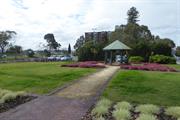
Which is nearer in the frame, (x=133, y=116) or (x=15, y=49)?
(x=133, y=116)

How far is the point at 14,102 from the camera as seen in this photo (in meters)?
10.5

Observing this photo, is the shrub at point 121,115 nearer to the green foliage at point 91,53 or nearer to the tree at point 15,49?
the green foliage at point 91,53

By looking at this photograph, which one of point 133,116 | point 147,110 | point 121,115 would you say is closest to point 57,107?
point 121,115

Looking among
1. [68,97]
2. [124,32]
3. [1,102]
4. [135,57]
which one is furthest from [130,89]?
[124,32]

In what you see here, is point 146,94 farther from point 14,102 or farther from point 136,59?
point 136,59

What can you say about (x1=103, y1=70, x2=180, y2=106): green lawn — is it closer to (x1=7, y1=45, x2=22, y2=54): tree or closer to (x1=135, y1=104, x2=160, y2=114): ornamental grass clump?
(x1=135, y1=104, x2=160, y2=114): ornamental grass clump

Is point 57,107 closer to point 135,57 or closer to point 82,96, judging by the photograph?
point 82,96

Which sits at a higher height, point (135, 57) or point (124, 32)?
point (124, 32)

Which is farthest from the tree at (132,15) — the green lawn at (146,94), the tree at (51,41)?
the green lawn at (146,94)

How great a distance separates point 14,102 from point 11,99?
28 cm

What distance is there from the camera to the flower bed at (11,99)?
9859 millimetres

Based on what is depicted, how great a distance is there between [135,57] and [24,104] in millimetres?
33319

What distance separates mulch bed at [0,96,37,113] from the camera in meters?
9.57

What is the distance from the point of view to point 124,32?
58.5 metres
